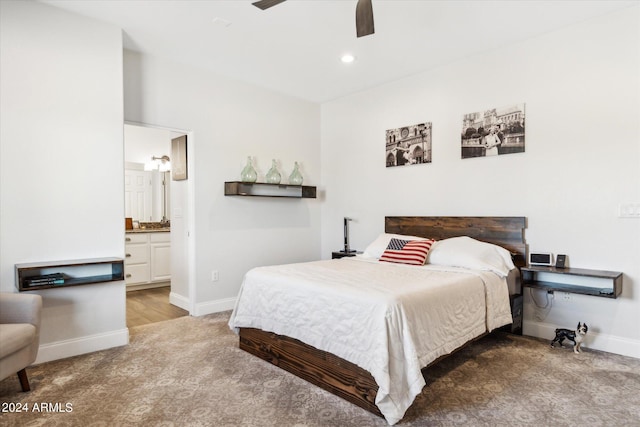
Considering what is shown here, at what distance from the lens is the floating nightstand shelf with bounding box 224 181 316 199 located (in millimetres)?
4211

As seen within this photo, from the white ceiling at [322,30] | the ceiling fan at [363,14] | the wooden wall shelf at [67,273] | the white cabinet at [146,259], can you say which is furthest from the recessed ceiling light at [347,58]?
→ the white cabinet at [146,259]

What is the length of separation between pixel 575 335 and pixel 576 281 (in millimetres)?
448

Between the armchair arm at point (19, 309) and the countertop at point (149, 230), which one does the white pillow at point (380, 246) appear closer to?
the armchair arm at point (19, 309)

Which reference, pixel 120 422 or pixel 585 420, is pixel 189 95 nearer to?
pixel 120 422

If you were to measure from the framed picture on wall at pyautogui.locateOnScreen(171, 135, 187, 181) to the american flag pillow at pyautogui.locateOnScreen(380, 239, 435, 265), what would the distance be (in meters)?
2.46

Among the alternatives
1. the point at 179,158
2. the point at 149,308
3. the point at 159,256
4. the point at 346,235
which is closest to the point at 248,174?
the point at 179,158

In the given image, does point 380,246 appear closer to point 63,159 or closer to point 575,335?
point 575,335

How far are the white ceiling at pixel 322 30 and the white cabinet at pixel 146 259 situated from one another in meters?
2.67

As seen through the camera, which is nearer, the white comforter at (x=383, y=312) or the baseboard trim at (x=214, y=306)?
the white comforter at (x=383, y=312)

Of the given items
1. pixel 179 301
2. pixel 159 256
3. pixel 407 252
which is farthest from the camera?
pixel 159 256

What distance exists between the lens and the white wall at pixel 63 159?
2.71m

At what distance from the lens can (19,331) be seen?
2182 millimetres

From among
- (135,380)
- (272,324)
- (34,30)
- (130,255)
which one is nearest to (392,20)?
(272,324)

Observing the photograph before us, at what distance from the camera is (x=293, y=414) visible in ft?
6.77
